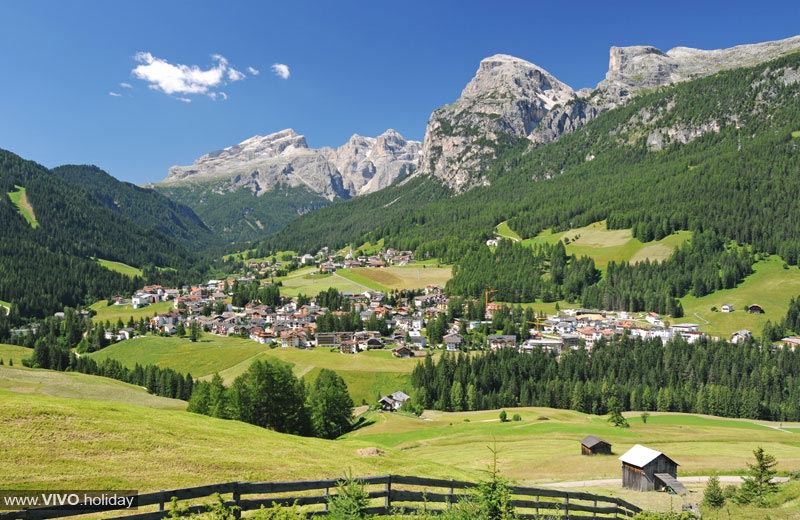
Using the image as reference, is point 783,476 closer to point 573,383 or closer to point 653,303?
point 573,383

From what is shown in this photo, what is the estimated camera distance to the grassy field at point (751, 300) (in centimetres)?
15100

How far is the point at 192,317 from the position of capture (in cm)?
18850

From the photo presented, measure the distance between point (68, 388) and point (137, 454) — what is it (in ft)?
161

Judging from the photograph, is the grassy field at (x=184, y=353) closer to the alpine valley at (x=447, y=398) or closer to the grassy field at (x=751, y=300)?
the alpine valley at (x=447, y=398)

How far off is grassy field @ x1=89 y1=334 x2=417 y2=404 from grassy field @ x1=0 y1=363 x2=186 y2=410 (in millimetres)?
39943

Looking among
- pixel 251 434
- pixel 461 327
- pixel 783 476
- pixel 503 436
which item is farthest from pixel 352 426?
pixel 461 327

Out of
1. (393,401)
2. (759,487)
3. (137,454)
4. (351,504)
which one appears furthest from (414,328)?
(351,504)

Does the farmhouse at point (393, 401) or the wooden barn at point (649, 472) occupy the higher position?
the wooden barn at point (649, 472)

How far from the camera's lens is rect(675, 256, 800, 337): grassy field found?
→ 151 m

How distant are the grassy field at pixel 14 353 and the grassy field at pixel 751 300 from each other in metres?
192

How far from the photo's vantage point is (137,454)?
27.0m

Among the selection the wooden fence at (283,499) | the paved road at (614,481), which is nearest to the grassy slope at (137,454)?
the wooden fence at (283,499)

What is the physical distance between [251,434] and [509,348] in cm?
10081

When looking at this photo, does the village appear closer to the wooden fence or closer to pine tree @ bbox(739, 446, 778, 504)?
pine tree @ bbox(739, 446, 778, 504)
